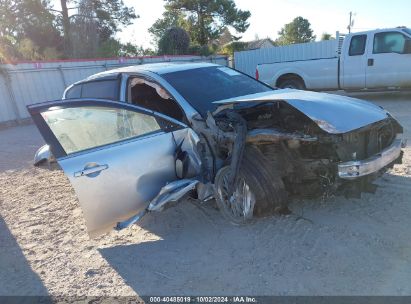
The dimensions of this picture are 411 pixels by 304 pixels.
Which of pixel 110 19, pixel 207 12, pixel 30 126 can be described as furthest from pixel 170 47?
pixel 30 126

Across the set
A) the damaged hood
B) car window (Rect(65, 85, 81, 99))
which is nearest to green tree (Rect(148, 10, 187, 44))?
car window (Rect(65, 85, 81, 99))

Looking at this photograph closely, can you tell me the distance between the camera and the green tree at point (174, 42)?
26.8m

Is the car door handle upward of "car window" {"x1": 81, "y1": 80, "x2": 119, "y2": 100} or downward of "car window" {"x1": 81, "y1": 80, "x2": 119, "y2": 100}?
downward

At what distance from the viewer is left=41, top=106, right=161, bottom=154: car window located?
3895mm

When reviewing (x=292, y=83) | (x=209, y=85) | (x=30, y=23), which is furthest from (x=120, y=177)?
(x=30, y=23)

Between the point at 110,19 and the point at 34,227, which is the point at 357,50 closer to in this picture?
the point at 34,227

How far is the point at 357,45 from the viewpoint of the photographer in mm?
12203

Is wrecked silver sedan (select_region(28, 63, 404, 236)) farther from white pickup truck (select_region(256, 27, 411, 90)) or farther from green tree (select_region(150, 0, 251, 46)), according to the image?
green tree (select_region(150, 0, 251, 46))

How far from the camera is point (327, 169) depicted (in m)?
3.83

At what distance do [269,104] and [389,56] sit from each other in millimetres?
8745

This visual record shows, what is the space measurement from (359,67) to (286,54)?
11354 mm

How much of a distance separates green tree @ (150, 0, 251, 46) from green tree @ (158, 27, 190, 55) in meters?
8.65

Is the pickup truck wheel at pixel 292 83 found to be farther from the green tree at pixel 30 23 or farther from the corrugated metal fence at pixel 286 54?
the green tree at pixel 30 23

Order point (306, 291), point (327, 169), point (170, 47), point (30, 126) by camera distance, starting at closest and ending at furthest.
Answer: point (306, 291)
point (327, 169)
point (30, 126)
point (170, 47)
